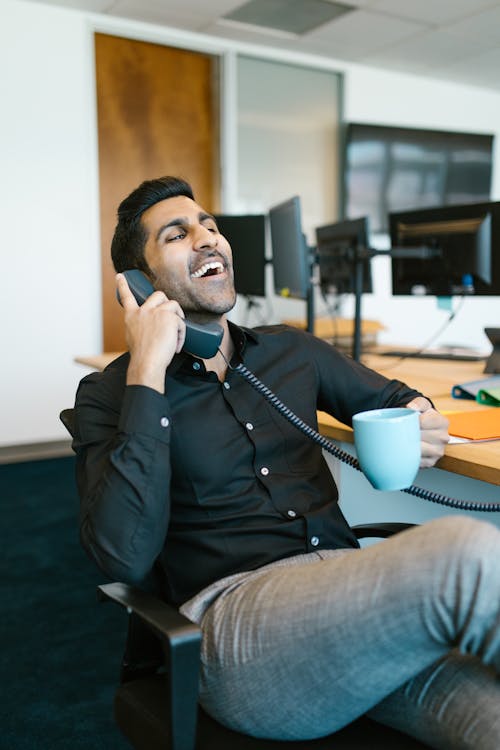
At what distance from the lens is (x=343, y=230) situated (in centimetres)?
297

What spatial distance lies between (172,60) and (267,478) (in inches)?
175

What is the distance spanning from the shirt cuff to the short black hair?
456 millimetres

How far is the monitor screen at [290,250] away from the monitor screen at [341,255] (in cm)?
20

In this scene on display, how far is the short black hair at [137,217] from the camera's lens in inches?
59.6

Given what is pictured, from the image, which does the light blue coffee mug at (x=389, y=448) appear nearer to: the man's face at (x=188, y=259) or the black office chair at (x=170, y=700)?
the black office chair at (x=170, y=700)

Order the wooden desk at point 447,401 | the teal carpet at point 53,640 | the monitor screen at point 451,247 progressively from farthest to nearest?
the monitor screen at point 451,247, the teal carpet at point 53,640, the wooden desk at point 447,401

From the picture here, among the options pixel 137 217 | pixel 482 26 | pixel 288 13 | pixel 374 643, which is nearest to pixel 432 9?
pixel 482 26

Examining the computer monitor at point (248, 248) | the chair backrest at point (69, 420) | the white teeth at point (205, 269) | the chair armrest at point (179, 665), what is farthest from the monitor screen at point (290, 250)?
the chair armrest at point (179, 665)

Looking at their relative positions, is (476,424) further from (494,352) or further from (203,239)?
(494,352)

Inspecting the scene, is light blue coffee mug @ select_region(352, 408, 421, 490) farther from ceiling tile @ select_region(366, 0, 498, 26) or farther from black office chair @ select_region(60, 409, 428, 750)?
ceiling tile @ select_region(366, 0, 498, 26)

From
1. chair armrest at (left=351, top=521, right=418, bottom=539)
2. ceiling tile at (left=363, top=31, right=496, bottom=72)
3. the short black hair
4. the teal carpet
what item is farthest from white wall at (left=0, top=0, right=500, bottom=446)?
chair armrest at (left=351, top=521, right=418, bottom=539)

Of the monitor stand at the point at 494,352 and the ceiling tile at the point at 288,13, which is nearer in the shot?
the monitor stand at the point at 494,352

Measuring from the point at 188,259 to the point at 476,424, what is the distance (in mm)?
670

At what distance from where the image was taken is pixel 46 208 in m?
4.61
